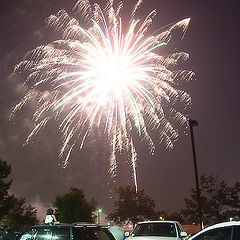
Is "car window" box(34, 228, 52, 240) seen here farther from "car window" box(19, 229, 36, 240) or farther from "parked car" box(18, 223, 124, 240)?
"car window" box(19, 229, 36, 240)

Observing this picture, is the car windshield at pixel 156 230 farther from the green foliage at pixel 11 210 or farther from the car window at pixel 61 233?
the green foliage at pixel 11 210

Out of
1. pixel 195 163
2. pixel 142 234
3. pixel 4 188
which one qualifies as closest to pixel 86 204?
pixel 4 188

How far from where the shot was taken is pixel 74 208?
52531 millimetres

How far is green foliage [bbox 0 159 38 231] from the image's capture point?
39.1 m

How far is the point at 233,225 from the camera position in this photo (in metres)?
7.16

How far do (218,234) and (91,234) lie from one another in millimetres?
3690

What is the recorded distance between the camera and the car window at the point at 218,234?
23.5 feet

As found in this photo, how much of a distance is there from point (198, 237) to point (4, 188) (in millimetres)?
34882

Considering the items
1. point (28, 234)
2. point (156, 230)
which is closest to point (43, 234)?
point (28, 234)

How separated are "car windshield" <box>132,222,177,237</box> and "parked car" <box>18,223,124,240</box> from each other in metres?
2.48

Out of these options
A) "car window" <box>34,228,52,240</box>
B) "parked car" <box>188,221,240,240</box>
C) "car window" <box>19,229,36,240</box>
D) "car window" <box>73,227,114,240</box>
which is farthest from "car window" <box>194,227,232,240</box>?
"car window" <box>19,229,36,240</box>

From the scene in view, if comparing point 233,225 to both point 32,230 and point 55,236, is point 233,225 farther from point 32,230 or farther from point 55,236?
point 32,230

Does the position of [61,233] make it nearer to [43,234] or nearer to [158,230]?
[43,234]

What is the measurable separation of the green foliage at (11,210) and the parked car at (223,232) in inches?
1180
